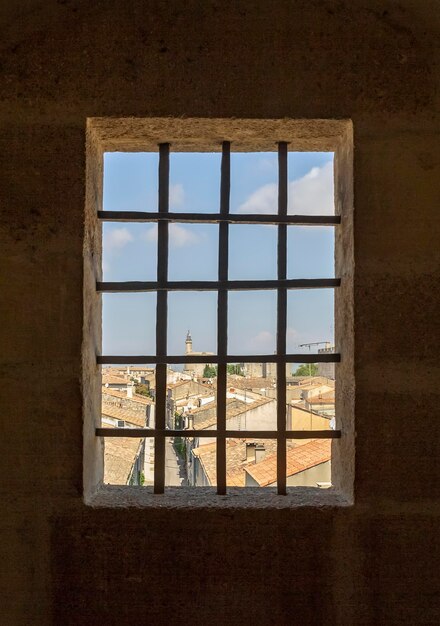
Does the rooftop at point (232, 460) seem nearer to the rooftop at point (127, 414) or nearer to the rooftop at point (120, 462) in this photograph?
the rooftop at point (127, 414)

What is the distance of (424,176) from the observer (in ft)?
4.67

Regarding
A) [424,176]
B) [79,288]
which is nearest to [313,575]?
[79,288]

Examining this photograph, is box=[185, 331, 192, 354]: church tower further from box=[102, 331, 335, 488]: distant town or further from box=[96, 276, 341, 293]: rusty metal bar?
box=[96, 276, 341, 293]: rusty metal bar

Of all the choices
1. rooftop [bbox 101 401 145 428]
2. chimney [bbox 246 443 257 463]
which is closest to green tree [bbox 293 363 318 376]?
rooftop [bbox 101 401 145 428]

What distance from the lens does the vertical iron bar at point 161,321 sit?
4.94 ft

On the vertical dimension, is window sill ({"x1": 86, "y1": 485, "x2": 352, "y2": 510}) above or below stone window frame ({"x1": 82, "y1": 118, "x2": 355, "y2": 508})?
below

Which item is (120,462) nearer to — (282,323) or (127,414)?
(127,414)

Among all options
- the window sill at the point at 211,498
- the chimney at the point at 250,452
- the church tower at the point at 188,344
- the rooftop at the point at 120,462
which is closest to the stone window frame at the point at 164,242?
the window sill at the point at 211,498

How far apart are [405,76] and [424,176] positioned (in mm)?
319

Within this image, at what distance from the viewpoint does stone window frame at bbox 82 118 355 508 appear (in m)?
1.43

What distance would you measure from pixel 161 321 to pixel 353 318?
0.62 meters

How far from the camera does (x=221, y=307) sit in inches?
60.5

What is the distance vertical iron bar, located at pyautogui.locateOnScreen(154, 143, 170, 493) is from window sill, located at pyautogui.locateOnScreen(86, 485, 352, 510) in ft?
0.22

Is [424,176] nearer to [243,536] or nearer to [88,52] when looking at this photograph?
[88,52]
